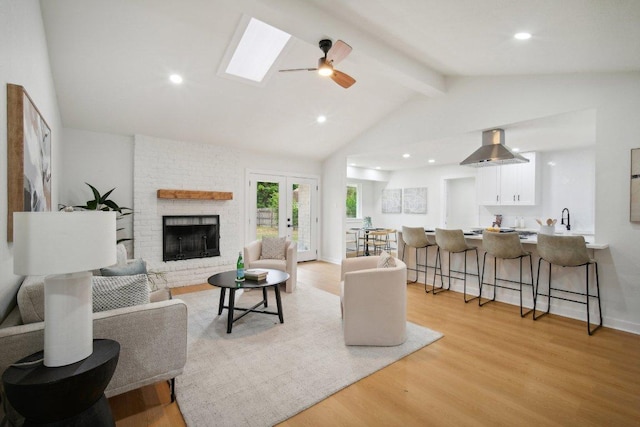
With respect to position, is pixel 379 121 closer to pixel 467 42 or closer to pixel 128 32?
pixel 467 42

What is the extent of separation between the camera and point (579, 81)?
133 inches

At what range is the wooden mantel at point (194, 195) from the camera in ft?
15.9

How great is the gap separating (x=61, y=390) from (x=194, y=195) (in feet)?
13.7

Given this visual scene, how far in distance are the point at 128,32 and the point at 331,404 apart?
12.2ft

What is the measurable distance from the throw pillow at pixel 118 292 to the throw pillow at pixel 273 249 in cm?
268

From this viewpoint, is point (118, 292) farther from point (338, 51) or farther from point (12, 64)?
point (338, 51)

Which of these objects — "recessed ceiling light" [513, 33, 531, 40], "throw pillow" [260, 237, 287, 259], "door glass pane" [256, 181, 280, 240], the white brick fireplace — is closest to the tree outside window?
"door glass pane" [256, 181, 280, 240]

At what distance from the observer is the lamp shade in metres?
1.19

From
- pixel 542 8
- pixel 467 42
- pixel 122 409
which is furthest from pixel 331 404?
pixel 467 42

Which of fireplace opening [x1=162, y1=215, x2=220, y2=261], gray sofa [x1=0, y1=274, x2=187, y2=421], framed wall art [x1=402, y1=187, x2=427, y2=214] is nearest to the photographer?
gray sofa [x1=0, y1=274, x2=187, y2=421]

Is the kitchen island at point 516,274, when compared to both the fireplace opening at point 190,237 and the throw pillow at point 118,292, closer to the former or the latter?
the fireplace opening at point 190,237

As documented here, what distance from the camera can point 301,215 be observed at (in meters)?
6.88

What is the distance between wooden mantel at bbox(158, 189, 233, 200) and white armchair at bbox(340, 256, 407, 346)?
3.48m

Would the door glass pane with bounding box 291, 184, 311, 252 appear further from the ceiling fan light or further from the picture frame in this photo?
the picture frame
